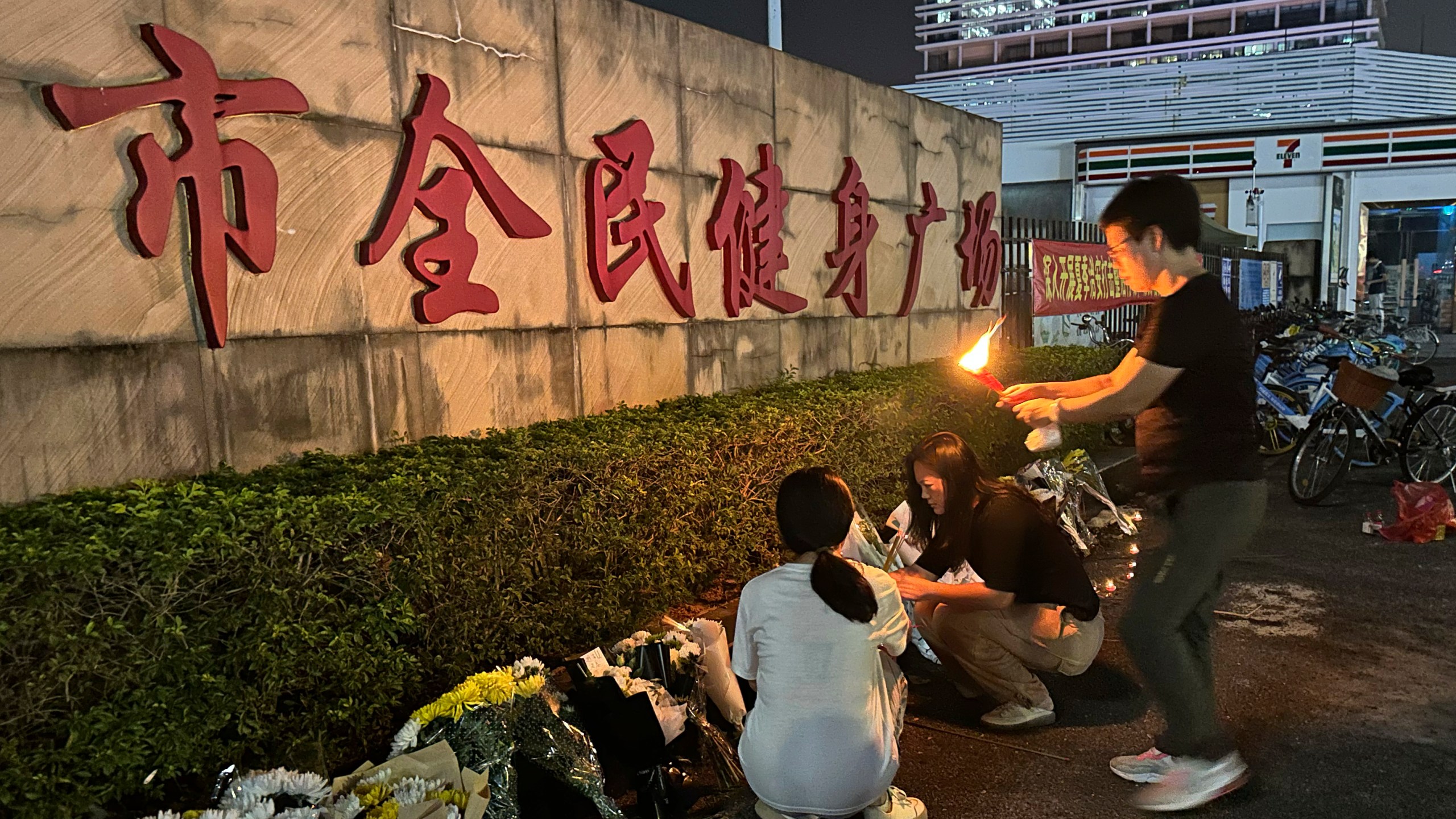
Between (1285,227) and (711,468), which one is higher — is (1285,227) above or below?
above

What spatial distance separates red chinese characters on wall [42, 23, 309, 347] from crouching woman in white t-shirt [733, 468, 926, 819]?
7.61 ft

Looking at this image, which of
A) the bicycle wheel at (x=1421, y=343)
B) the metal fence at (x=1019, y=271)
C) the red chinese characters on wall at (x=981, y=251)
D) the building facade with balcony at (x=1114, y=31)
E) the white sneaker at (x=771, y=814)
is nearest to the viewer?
the white sneaker at (x=771, y=814)

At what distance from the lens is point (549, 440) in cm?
439

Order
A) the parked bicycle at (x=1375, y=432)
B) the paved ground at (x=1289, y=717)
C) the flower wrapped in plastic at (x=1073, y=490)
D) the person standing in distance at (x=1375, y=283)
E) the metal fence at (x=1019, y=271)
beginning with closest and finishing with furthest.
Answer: the paved ground at (x=1289, y=717)
the flower wrapped in plastic at (x=1073, y=490)
the parked bicycle at (x=1375, y=432)
the metal fence at (x=1019, y=271)
the person standing in distance at (x=1375, y=283)

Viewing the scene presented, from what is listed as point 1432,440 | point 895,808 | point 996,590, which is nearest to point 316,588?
point 895,808

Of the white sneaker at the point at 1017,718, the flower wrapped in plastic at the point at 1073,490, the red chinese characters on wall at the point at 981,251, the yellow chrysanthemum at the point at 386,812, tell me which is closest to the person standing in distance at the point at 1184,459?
the white sneaker at the point at 1017,718

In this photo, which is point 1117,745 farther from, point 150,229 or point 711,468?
point 150,229

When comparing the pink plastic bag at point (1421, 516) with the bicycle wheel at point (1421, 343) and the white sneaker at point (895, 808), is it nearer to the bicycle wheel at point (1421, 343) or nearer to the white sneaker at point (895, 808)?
the white sneaker at point (895, 808)

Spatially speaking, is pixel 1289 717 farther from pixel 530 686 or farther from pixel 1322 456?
pixel 1322 456

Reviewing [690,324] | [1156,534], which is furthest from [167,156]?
[1156,534]

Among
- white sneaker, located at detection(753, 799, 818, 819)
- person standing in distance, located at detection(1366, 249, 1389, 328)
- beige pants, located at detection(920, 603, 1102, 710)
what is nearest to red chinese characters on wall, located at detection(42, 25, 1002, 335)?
white sneaker, located at detection(753, 799, 818, 819)

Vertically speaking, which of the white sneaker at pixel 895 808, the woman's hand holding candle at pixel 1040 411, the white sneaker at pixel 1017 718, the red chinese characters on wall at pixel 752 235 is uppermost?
the red chinese characters on wall at pixel 752 235

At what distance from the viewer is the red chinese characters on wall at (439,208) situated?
14.1 ft

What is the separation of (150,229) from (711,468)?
263 centimetres
